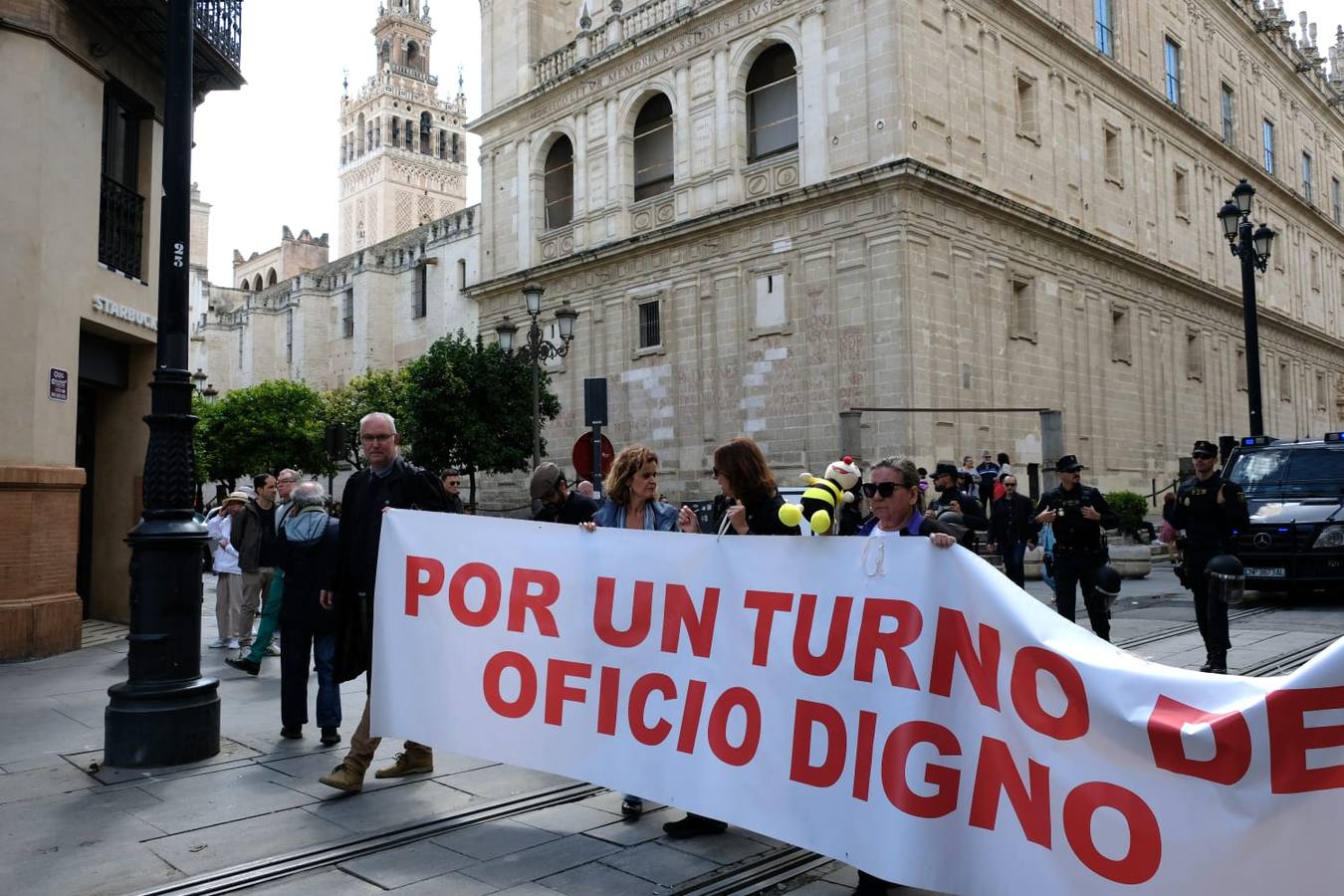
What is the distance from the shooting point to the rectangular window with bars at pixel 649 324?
29.0 metres

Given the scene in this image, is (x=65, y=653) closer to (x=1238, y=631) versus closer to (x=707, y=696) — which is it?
(x=707, y=696)

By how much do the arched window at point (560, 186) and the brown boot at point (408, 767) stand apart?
28.5 metres

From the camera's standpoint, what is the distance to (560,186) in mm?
33500

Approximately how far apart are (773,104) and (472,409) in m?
11.5

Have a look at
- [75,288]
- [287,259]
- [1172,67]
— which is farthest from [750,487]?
[287,259]

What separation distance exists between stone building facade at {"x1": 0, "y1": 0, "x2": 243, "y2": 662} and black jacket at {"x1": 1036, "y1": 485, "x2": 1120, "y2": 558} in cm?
992

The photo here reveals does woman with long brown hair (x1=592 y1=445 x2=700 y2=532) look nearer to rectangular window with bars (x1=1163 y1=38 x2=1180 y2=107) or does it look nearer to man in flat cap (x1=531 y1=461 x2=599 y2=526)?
man in flat cap (x1=531 y1=461 x2=599 y2=526)

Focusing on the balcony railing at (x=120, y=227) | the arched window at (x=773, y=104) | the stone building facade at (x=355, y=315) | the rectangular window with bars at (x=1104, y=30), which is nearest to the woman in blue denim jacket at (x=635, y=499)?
the balcony railing at (x=120, y=227)

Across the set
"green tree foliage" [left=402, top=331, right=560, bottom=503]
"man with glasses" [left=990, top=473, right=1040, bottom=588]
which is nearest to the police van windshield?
"man with glasses" [left=990, top=473, right=1040, bottom=588]

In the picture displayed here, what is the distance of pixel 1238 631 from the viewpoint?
37.0ft

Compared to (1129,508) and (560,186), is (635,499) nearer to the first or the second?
(1129,508)

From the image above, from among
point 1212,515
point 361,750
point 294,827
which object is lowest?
point 294,827

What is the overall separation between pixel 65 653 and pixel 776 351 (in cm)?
1793

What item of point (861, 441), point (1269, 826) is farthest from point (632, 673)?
point (861, 441)
